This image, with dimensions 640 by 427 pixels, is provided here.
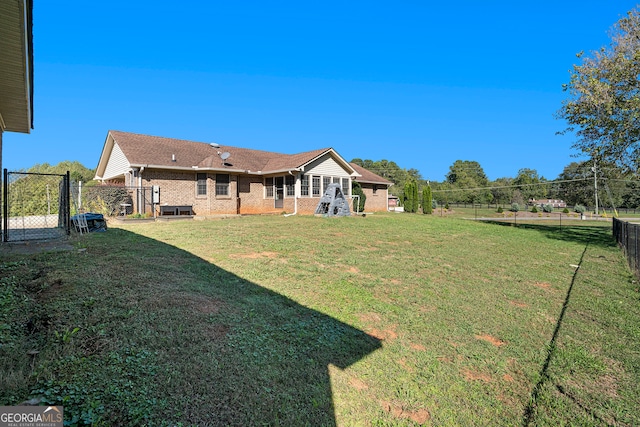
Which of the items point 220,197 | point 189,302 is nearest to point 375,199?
point 220,197

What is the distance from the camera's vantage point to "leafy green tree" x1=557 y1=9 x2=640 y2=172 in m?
12.6

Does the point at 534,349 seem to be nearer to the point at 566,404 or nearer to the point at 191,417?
the point at 566,404

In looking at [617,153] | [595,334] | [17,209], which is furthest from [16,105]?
[617,153]

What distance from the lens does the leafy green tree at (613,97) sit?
1259cm

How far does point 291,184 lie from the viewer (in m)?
20.2

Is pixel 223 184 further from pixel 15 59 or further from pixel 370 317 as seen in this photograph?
pixel 370 317

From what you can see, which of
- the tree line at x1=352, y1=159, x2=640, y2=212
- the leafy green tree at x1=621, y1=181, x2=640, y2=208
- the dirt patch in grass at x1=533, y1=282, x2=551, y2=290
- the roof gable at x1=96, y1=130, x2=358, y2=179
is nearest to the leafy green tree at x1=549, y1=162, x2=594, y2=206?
the tree line at x1=352, y1=159, x2=640, y2=212

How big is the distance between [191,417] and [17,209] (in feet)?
42.3

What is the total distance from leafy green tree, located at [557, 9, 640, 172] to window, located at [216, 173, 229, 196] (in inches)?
705

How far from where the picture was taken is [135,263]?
5547 mm

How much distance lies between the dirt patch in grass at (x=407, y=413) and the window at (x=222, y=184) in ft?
57.8

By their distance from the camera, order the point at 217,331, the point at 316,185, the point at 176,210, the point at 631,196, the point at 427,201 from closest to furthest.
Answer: the point at 217,331 → the point at 176,210 → the point at 316,185 → the point at 427,201 → the point at 631,196

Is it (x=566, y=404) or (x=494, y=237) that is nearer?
(x=566, y=404)

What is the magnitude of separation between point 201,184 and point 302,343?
1646 centimetres
